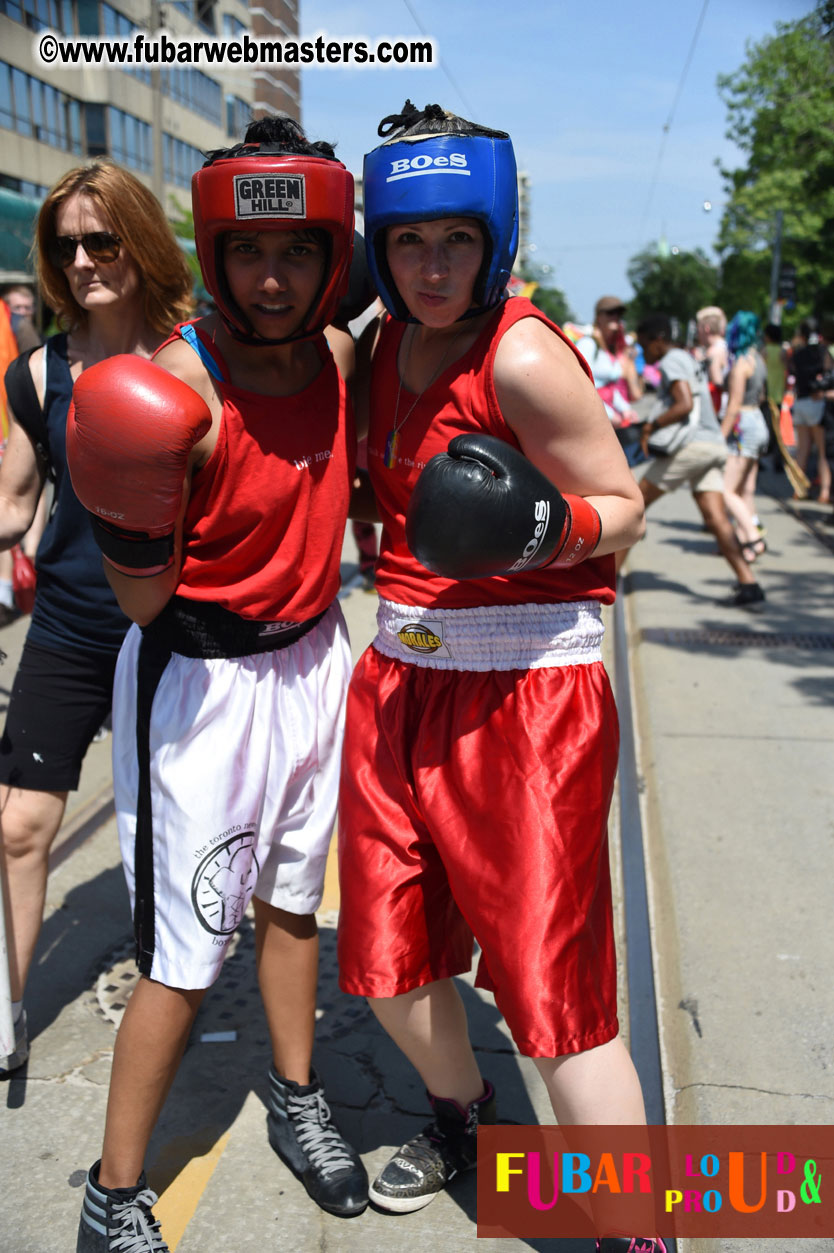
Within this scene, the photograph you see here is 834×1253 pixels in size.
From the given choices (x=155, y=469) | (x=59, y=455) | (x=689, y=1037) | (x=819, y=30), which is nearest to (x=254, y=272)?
(x=155, y=469)

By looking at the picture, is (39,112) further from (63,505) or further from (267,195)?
(267,195)

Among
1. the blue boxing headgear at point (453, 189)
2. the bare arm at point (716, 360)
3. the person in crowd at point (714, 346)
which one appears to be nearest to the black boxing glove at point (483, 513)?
the blue boxing headgear at point (453, 189)

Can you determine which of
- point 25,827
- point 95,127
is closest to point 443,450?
point 25,827

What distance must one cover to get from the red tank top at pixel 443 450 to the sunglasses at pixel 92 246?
28.3 inches

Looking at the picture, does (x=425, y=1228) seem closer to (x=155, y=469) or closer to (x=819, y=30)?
(x=155, y=469)

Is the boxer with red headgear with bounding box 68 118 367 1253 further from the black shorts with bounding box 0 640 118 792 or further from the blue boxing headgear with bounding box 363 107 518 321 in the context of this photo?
the black shorts with bounding box 0 640 118 792

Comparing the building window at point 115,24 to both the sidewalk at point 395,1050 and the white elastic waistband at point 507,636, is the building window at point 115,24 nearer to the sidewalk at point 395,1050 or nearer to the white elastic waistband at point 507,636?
the sidewalk at point 395,1050

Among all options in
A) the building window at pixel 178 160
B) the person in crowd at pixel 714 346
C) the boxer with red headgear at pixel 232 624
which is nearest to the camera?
the boxer with red headgear at pixel 232 624

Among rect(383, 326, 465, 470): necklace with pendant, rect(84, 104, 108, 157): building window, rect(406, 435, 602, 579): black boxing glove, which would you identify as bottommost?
rect(406, 435, 602, 579): black boxing glove

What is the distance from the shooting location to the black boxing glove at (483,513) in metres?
1.75

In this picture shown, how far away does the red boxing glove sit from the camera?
1.77 m

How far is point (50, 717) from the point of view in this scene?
8.71 ft

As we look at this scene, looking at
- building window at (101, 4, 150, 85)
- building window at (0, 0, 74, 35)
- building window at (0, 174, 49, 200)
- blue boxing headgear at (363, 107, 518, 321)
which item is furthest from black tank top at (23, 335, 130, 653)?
building window at (0, 174, 49, 200)

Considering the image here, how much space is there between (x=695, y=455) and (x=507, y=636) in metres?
5.29
